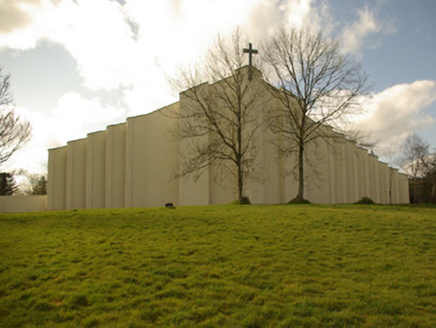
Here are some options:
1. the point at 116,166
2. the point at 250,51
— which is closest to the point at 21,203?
the point at 116,166

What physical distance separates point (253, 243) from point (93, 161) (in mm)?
31674

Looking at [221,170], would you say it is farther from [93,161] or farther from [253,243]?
[253,243]

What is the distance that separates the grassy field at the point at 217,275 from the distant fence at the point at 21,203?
3101cm

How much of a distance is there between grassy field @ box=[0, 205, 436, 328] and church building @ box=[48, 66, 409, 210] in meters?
18.2

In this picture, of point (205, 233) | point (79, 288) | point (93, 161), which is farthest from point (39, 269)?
point (93, 161)

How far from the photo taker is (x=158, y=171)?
33.9 m

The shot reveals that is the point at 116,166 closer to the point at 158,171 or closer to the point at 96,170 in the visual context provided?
the point at 96,170

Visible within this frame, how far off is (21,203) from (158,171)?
18.0 metres

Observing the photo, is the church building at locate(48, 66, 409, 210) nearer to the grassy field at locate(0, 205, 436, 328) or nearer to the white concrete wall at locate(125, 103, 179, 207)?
the white concrete wall at locate(125, 103, 179, 207)

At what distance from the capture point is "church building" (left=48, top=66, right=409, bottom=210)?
30766 millimetres

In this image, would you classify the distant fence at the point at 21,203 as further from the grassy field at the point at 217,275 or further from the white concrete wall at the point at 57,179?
the grassy field at the point at 217,275

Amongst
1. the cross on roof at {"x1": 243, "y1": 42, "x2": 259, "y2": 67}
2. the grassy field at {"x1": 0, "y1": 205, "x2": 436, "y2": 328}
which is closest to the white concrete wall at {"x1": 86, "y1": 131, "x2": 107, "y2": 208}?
the cross on roof at {"x1": 243, "y1": 42, "x2": 259, "y2": 67}

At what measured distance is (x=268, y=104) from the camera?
3284cm

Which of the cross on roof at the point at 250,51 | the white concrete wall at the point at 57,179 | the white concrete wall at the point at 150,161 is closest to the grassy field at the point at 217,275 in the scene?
the cross on roof at the point at 250,51
